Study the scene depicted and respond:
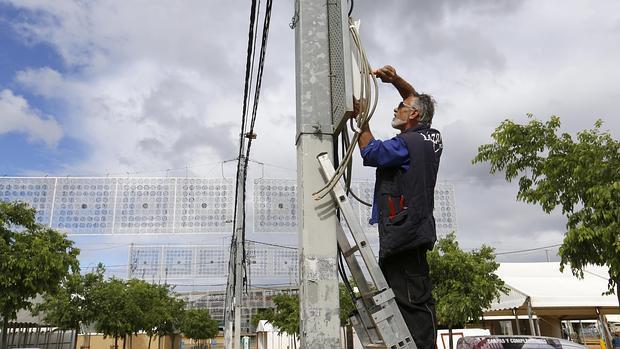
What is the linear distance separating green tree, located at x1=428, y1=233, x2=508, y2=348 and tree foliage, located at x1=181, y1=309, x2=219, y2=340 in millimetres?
36467

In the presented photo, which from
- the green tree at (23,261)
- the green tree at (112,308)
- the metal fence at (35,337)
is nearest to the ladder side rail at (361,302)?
the green tree at (23,261)

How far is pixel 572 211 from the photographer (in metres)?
8.44

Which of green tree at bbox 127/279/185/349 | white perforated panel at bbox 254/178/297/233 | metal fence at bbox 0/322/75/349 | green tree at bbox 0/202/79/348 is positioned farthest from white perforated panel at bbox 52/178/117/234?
green tree at bbox 0/202/79/348

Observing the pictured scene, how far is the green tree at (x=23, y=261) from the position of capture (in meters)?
12.1

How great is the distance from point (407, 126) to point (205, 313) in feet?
185

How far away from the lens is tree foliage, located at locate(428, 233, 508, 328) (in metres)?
14.5

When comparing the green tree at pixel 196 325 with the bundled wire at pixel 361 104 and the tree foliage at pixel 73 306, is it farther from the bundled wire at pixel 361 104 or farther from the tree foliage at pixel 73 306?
the bundled wire at pixel 361 104

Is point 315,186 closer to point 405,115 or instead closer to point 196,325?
point 405,115

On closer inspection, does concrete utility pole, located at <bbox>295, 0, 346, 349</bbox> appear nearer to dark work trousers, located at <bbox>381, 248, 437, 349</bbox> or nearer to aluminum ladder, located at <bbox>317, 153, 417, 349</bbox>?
aluminum ladder, located at <bbox>317, 153, 417, 349</bbox>

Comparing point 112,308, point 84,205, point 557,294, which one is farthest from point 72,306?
point 557,294

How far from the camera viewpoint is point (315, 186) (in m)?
2.38

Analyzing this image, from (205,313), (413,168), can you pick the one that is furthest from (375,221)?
(205,313)

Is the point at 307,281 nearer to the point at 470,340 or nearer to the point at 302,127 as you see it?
the point at 302,127

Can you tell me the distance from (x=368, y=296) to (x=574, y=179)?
7368 mm
